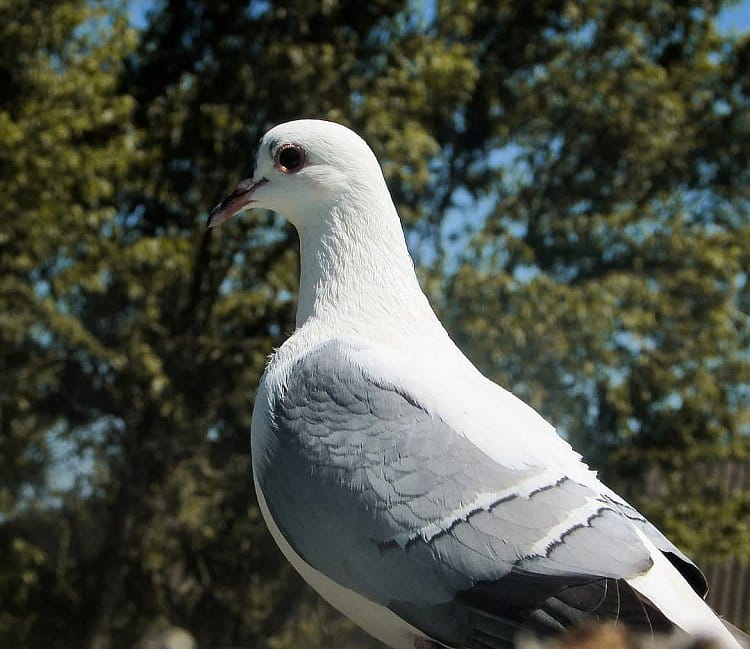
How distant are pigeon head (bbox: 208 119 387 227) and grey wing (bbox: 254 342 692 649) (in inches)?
20.6

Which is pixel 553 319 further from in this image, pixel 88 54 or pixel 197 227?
pixel 88 54

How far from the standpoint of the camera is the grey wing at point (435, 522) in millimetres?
1784

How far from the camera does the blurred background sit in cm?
668

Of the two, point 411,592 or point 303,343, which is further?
point 303,343

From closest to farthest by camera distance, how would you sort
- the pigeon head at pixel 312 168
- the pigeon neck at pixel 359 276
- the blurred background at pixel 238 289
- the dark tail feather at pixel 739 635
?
the dark tail feather at pixel 739 635, the pigeon neck at pixel 359 276, the pigeon head at pixel 312 168, the blurred background at pixel 238 289

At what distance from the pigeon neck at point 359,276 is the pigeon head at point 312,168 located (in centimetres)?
4

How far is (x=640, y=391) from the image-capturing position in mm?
8195

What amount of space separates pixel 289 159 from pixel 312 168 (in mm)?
71

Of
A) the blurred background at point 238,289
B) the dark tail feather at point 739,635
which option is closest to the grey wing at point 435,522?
the dark tail feather at point 739,635

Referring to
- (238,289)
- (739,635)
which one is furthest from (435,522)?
(238,289)

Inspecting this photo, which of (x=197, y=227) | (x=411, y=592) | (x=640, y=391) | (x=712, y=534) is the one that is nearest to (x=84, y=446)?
(x=197, y=227)

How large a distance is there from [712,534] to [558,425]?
156 centimetres

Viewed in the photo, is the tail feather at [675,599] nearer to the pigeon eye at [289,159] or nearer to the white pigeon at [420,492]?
the white pigeon at [420,492]

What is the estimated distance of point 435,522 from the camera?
190cm
